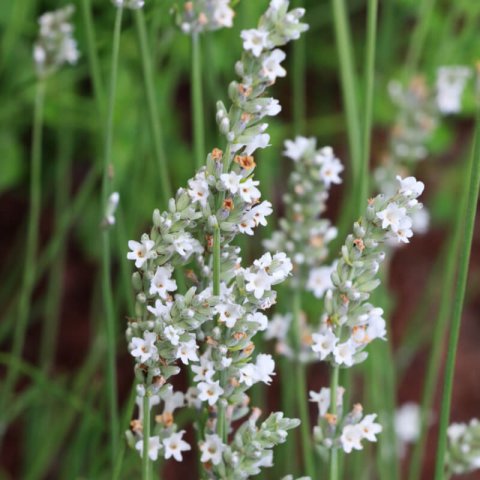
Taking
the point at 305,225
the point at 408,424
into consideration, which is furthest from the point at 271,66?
the point at 408,424

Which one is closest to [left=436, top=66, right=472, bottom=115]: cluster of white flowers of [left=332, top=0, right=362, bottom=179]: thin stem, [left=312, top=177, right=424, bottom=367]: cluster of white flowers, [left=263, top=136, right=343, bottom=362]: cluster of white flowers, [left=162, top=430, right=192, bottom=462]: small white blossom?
[left=332, top=0, right=362, bottom=179]: thin stem

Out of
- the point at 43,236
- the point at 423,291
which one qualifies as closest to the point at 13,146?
the point at 43,236

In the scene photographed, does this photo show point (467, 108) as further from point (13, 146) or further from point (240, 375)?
point (240, 375)

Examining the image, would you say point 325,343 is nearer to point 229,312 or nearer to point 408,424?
point 229,312

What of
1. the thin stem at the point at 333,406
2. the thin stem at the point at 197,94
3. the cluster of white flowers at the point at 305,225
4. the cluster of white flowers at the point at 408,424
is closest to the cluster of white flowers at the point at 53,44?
the thin stem at the point at 197,94

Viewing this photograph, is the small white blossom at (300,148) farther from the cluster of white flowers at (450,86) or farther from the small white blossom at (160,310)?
the cluster of white flowers at (450,86)
